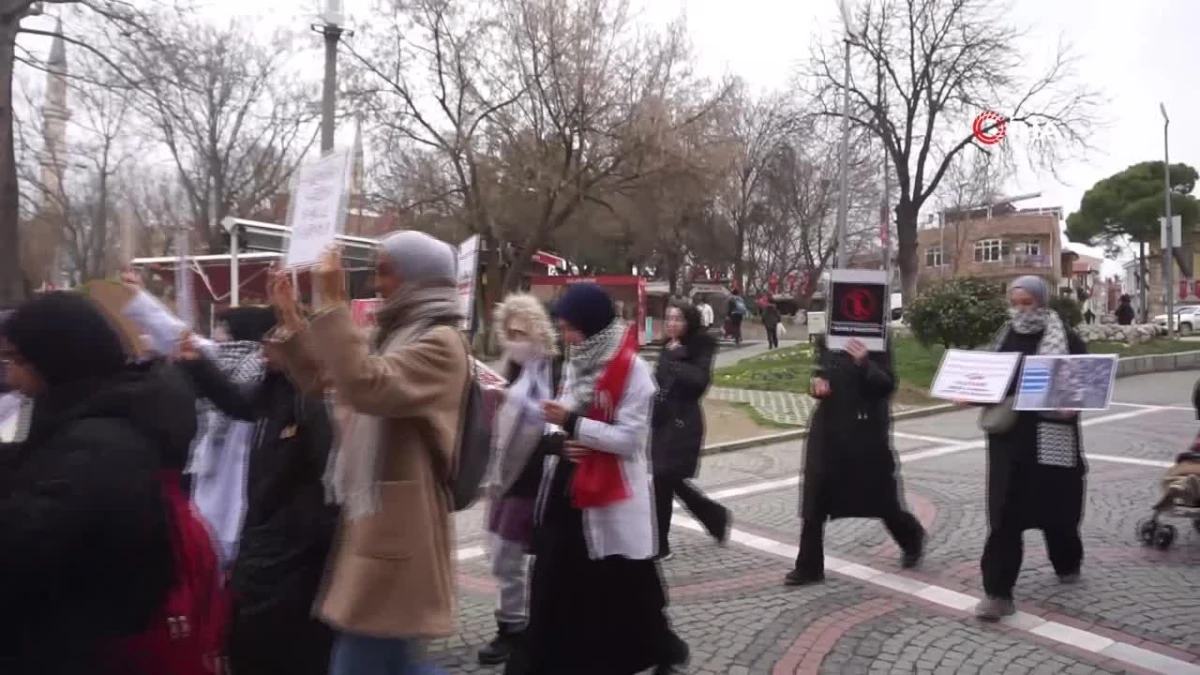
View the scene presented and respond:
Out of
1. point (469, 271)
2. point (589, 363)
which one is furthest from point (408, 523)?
point (469, 271)

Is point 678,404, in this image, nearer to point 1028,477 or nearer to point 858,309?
point 858,309

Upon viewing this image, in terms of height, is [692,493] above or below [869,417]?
below

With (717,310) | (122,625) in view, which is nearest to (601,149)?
(717,310)

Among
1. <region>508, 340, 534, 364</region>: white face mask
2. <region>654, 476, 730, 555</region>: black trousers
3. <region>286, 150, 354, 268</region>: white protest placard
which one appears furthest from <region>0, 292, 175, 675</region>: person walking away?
<region>654, 476, 730, 555</region>: black trousers

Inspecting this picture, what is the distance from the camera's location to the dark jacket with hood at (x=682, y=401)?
618 cm

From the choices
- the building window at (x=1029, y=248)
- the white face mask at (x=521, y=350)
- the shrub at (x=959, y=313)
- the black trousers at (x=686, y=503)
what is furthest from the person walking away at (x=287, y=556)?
the building window at (x=1029, y=248)

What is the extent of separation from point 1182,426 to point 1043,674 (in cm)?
1041

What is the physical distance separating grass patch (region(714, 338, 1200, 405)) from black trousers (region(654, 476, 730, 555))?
1022 centimetres

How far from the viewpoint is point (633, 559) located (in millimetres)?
3736

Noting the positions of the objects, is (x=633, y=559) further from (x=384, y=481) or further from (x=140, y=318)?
(x=140, y=318)

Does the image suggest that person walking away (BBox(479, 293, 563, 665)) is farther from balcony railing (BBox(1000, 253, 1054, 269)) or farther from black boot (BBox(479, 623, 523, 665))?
balcony railing (BBox(1000, 253, 1054, 269))

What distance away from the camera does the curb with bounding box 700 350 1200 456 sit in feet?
39.5

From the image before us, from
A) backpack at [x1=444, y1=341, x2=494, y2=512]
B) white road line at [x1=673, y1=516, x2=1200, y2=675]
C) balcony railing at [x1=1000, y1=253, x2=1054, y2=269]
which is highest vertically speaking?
balcony railing at [x1=1000, y1=253, x2=1054, y2=269]

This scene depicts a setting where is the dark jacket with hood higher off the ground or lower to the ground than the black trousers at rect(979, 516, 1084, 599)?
higher
